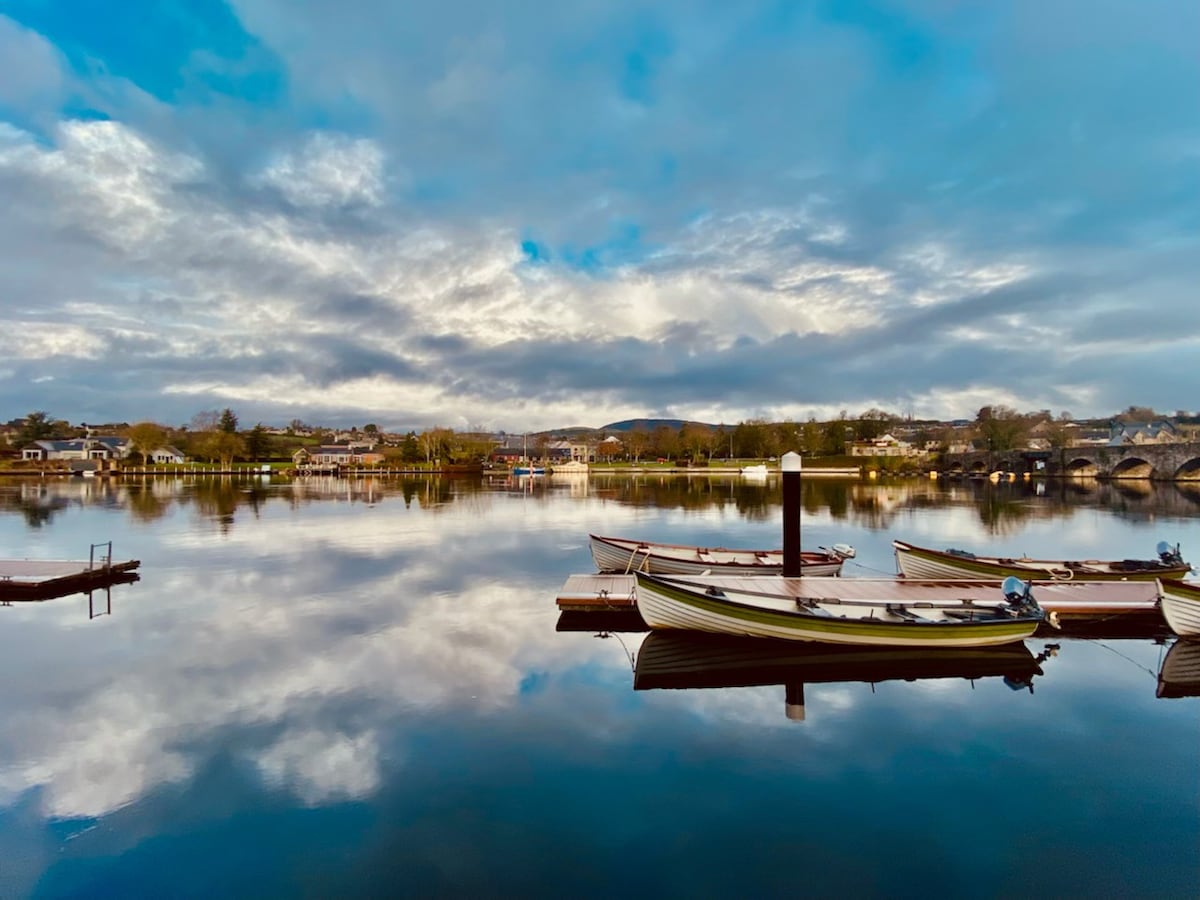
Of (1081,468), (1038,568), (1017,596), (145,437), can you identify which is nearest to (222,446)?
(145,437)

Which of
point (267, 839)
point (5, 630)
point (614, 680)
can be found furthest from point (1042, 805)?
point (5, 630)

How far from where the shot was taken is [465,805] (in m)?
8.21

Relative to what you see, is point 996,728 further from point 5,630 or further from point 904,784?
point 5,630

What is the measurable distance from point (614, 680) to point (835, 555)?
416 inches

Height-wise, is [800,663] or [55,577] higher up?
[55,577]

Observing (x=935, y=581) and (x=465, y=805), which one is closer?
(x=465, y=805)

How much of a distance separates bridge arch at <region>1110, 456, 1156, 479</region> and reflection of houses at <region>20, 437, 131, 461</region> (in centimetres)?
17337

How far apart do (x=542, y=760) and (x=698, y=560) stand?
11.3 m

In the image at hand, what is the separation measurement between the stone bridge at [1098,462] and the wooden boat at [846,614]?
326ft

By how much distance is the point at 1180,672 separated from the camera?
1379 centimetres

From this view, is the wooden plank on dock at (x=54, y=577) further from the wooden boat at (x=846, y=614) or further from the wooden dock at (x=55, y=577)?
the wooden boat at (x=846, y=614)

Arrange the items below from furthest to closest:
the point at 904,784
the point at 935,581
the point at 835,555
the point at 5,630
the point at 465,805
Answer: the point at 835,555 < the point at 935,581 < the point at 5,630 < the point at 904,784 < the point at 465,805

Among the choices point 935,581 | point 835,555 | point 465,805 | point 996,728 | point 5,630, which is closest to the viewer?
point 465,805

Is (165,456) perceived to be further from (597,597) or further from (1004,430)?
(1004,430)
